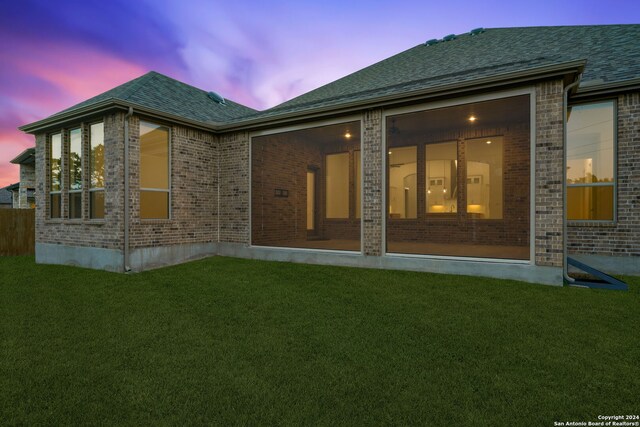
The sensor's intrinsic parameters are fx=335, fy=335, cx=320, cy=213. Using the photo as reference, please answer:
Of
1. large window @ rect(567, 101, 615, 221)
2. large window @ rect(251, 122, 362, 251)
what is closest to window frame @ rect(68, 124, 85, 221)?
large window @ rect(251, 122, 362, 251)

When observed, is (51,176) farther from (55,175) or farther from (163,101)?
(163,101)

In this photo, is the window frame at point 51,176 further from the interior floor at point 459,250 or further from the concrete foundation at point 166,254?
the interior floor at point 459,250

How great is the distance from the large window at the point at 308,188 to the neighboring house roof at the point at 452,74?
167 centimetres

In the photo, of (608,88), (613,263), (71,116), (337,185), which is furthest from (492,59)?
(71,116)

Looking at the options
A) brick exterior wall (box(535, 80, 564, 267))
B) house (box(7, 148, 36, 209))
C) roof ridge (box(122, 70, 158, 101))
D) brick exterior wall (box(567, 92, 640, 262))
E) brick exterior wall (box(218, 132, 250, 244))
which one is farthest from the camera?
house (box(7, 148, 36, 209))

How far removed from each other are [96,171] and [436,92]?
26.8 feet

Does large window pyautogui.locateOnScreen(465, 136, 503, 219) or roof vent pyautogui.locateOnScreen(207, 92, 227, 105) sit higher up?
roof vent pyautogui.locateOnScreen(207, 92, 227, 105)

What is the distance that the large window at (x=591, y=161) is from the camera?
23.1 ft

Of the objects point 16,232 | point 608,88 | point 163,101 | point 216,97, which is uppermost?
point 216,97

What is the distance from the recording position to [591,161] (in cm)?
735

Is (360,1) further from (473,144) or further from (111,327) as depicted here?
(111,327)

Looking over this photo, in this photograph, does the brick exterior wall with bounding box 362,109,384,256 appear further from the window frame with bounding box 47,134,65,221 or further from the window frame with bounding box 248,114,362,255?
the window frame with bounding box 47,134,65,221

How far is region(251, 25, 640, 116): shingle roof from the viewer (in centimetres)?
723

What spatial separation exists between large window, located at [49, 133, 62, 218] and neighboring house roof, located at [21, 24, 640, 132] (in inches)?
21.2
